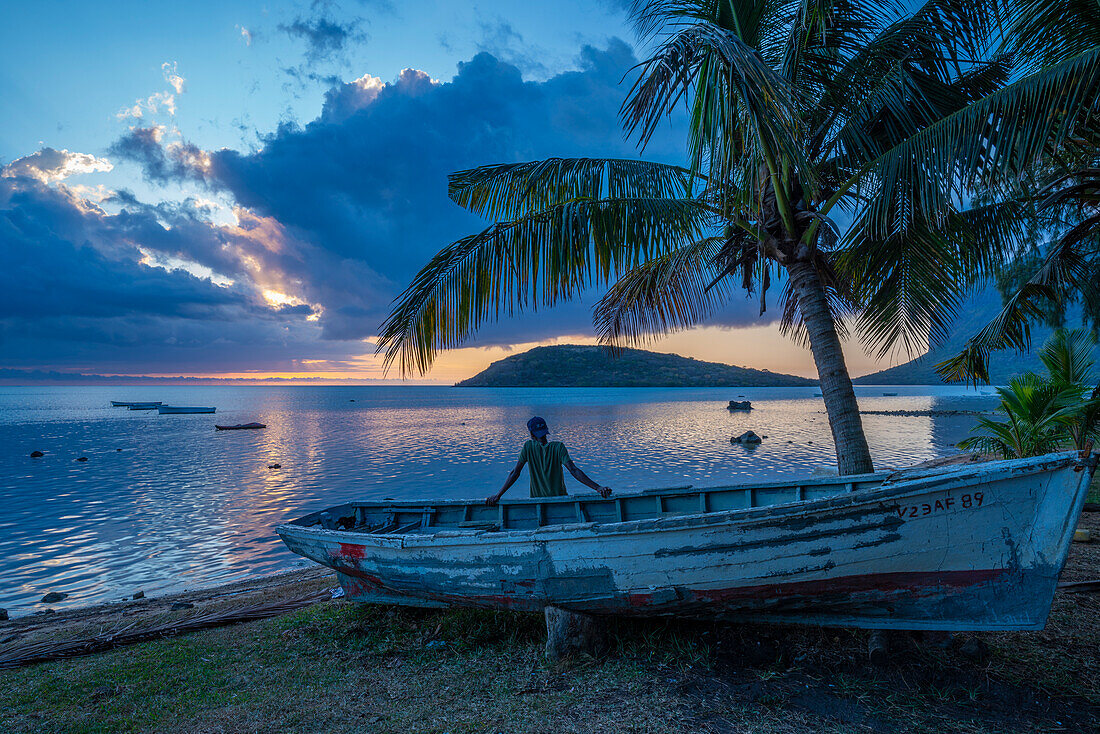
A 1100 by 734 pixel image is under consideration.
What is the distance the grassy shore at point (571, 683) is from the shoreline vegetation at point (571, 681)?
0.02 metres

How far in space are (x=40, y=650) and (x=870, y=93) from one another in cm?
1240

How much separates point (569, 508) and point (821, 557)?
3276 millimetres

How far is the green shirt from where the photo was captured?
6336 millimetres

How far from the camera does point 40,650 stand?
6250 millimetres

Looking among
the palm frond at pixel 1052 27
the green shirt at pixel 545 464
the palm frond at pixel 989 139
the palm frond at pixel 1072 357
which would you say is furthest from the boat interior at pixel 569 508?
the palm frond at pixel 1072 357

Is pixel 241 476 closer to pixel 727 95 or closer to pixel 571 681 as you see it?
pixel 571 681

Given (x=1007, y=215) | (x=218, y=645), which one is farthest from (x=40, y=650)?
(x=1007, y=215)

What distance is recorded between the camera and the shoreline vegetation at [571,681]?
3.82 meters

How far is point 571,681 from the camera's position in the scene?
455 centimetres

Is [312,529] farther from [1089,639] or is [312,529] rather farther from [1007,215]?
[1007,215]

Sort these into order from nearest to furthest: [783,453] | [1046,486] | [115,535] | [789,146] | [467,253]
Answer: [1046,486]
[789,146]
[467,253]
[115,535]
[783,453]

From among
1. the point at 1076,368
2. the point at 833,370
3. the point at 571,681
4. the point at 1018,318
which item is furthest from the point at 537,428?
the point at 1018,318

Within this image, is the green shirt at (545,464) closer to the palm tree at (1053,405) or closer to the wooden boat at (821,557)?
the wooden boat at (821,557)

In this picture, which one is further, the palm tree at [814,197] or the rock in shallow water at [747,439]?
the rock in shallow water at [747,439]
